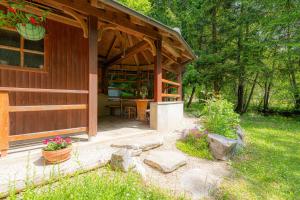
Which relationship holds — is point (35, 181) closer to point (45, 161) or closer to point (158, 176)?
point (45, 161)

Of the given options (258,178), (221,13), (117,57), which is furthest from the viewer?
(221,13)

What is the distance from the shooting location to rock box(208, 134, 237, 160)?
12.6ft

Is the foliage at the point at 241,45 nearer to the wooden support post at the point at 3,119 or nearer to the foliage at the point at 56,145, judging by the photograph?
the foliage at the point at 56,145

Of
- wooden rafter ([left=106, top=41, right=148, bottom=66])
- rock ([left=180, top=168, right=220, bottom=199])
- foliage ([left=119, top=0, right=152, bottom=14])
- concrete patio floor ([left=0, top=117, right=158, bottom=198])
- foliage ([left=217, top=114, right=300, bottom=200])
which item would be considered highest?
foliage ([left=119, top=0, right=152, bottom=14])

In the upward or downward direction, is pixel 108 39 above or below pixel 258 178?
above

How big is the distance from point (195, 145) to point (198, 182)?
1.42 meters

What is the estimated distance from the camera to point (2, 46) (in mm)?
3428

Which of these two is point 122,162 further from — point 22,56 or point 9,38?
point 9,38

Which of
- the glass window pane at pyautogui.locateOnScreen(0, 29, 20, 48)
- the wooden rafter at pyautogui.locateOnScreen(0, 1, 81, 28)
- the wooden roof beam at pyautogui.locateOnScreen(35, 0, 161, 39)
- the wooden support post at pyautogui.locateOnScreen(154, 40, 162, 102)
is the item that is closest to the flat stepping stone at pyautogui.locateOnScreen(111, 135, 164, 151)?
the wooden support post at pyautogui.locateOnScreen(154, 40, 162, 102)

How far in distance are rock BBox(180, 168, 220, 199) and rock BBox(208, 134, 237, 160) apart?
34.3 inches

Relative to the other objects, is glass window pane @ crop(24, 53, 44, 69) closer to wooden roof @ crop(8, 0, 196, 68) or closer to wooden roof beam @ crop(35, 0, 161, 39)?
wooden roof @ crop(8, 0, 196, 68)

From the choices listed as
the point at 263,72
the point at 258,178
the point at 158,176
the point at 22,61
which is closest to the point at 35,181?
the point at 158,176

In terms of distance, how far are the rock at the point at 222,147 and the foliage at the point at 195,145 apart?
0.13 meters

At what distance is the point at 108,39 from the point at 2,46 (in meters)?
3.64
